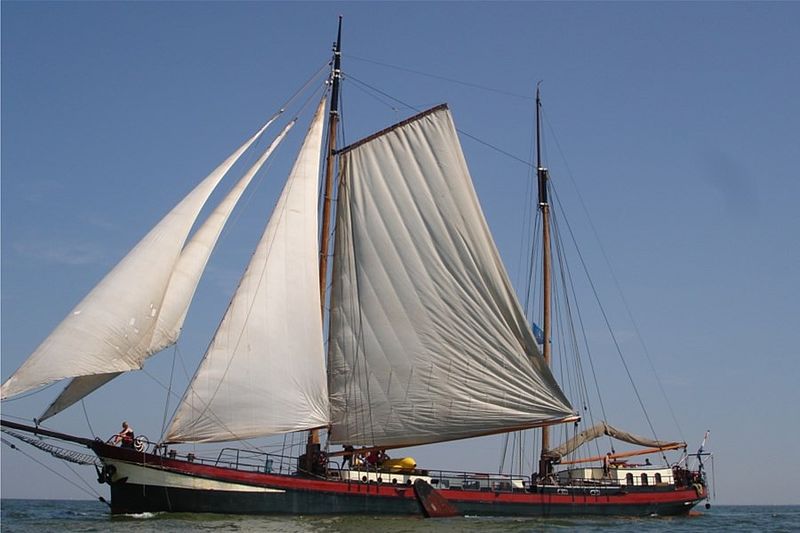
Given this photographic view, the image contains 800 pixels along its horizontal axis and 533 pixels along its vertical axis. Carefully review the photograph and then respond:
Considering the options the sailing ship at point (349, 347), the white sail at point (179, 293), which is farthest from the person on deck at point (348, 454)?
the white sail at point (179, 293)

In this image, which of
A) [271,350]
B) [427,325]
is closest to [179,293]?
[271,350]

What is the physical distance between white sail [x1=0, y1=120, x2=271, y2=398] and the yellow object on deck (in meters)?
12.0

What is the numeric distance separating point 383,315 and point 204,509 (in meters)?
11.3

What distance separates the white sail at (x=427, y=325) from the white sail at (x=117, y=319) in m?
8.51

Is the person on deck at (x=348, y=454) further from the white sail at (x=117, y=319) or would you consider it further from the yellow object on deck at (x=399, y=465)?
the white sail at (x=117, y=319)

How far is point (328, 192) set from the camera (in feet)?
145

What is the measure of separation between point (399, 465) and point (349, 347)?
5453 mm

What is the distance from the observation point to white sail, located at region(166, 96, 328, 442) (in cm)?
3747

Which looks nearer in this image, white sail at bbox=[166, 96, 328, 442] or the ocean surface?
the ocean surface

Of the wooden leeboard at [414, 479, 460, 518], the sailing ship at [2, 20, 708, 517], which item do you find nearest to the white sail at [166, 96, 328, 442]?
the sailing ship at [2, 20, 708, 517]

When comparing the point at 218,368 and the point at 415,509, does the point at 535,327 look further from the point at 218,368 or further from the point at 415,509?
the point at 218,368

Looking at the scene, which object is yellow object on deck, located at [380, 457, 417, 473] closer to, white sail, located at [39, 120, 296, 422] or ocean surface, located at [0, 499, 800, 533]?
ocean surface, located at [0, 499, 800, 533]

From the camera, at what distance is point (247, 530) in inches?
1244

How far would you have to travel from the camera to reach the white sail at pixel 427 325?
4162 centimetres
